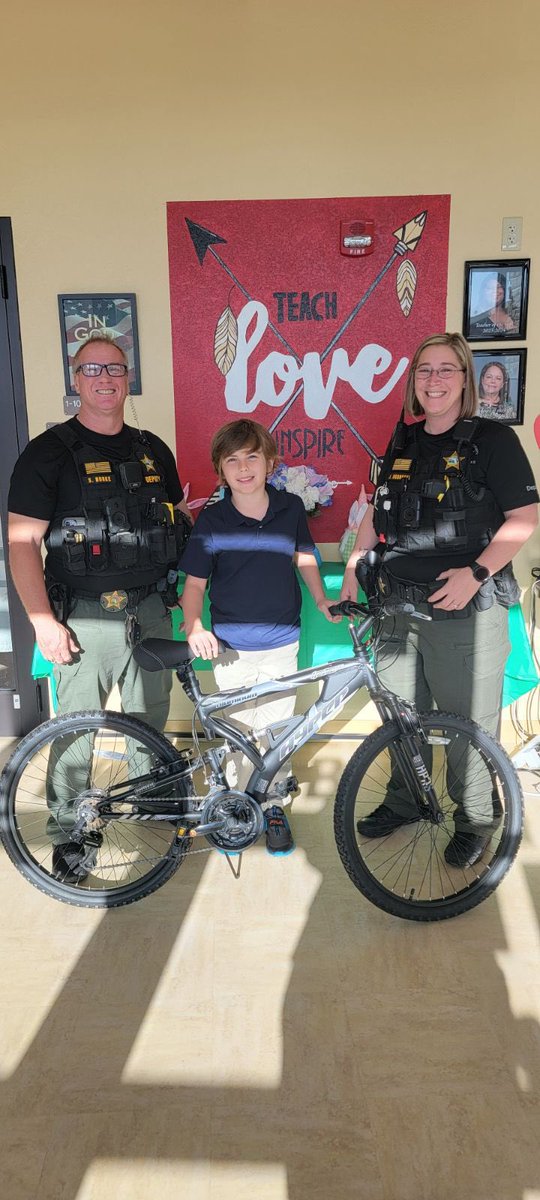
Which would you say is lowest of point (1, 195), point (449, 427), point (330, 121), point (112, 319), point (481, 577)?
point (481, 577)

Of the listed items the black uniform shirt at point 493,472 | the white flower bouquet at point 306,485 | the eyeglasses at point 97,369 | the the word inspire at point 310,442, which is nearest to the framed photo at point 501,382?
the the word inspire at point 310,442

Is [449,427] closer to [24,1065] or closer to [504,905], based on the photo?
[504,905]

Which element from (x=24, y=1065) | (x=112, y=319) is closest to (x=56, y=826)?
(x=24, y=1065)

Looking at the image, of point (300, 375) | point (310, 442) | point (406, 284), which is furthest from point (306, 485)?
point (406, 284)

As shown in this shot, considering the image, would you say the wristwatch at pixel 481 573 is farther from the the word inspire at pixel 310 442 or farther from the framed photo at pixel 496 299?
the framed photo at pixel 496 299

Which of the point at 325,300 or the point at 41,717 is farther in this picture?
the point at 41,717

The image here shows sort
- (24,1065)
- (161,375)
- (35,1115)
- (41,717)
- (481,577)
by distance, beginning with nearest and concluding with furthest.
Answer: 1. (35,1115)
2. (24,1065)
3. (481,577)
4. (161,375)
5. (41,717)

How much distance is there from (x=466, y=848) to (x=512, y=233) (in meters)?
2.44

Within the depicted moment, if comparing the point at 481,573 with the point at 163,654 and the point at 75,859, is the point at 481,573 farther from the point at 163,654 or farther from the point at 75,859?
the point at 75,859

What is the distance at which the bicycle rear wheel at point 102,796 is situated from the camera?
7.62 feet

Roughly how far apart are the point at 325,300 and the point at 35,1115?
298 cm

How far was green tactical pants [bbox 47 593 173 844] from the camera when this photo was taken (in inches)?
96.3

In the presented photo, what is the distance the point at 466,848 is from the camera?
101 inches

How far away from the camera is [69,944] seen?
7.47 ft
